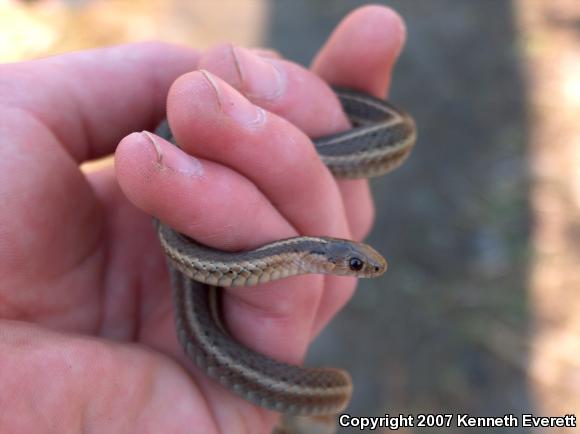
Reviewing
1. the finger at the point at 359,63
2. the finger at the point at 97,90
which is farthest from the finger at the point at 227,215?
the finger at the point at 97,90

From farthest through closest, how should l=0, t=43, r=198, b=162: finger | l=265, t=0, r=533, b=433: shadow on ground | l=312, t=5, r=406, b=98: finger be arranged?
l=265, t=0, r=533, b=433: shadow on ground → l=312, t=5, r=406, b=98: finger → l=0, t=43, r=198, b=162: finger

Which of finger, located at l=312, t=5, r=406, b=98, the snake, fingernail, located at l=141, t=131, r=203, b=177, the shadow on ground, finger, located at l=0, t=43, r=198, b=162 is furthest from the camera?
the shadow on ground

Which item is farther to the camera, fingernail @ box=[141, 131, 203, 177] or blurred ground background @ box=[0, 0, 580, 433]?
blurred ground background @ box=[0, 0, 580, 433]

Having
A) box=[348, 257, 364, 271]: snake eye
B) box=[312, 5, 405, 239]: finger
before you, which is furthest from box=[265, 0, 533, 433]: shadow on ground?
box=[348, 257, 364, 271]: snake eye

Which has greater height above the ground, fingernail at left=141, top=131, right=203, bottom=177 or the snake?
fingernail at left=141, top=131, right=203, bottom=177

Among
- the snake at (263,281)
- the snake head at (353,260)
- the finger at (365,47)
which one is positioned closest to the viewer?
the snake at (263,281)

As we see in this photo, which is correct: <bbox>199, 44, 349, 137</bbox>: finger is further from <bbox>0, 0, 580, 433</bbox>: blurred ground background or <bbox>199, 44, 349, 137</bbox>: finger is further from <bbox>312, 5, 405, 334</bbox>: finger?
<bbox>0, 0, 580, 433</bbox>: blurred ground background

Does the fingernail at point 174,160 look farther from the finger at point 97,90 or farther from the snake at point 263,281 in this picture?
the finger at point 97,90
